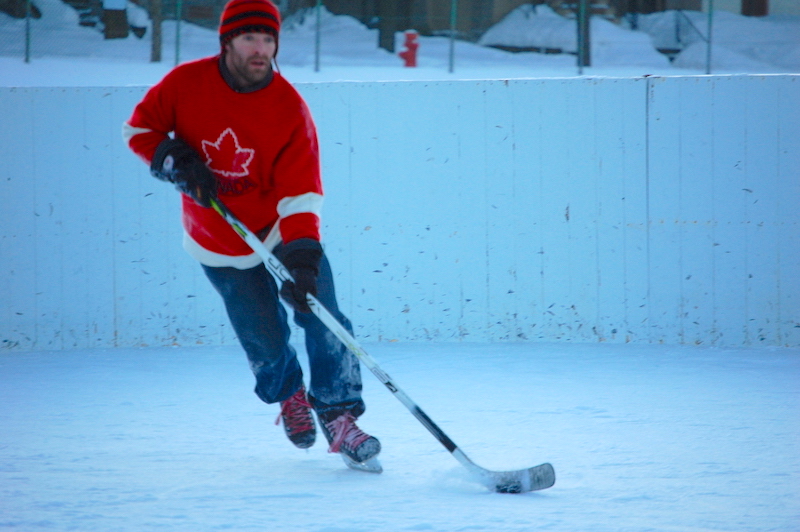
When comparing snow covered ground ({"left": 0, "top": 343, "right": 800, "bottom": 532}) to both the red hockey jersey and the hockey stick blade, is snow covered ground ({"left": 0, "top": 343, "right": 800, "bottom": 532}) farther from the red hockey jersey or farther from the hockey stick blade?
the red hockey jersey

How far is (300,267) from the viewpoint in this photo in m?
2.00

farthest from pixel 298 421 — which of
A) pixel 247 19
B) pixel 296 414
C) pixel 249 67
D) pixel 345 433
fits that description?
pixel 247 19

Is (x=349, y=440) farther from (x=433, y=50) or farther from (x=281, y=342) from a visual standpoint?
(x=433, y=50)

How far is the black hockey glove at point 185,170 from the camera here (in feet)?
6.55

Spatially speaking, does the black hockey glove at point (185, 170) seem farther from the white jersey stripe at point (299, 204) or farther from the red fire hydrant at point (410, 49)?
the red fire hydrant at point (410, 49)

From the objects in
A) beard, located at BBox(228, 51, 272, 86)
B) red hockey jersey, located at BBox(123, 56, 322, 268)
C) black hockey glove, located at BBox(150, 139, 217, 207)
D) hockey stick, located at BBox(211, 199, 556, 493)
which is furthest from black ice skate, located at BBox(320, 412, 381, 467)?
beard, located at BBox(228, 51, 272, 86)

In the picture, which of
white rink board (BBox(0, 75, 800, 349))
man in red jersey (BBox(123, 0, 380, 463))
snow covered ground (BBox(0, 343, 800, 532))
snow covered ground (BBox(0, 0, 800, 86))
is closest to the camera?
snow covered ground (BBox(0, 343, 800, 532))

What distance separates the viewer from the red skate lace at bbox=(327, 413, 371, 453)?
6.81 feet

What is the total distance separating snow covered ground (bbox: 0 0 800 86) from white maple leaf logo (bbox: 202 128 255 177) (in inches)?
128

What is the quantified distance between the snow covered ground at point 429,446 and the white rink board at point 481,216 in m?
0.26

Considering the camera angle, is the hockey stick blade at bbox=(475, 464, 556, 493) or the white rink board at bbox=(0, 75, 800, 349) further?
the white rink board at bbox=(0, 75, 800, 349)

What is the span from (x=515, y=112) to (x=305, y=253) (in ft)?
6.95

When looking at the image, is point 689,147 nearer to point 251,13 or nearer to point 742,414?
point 742,414

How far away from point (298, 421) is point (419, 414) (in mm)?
343
